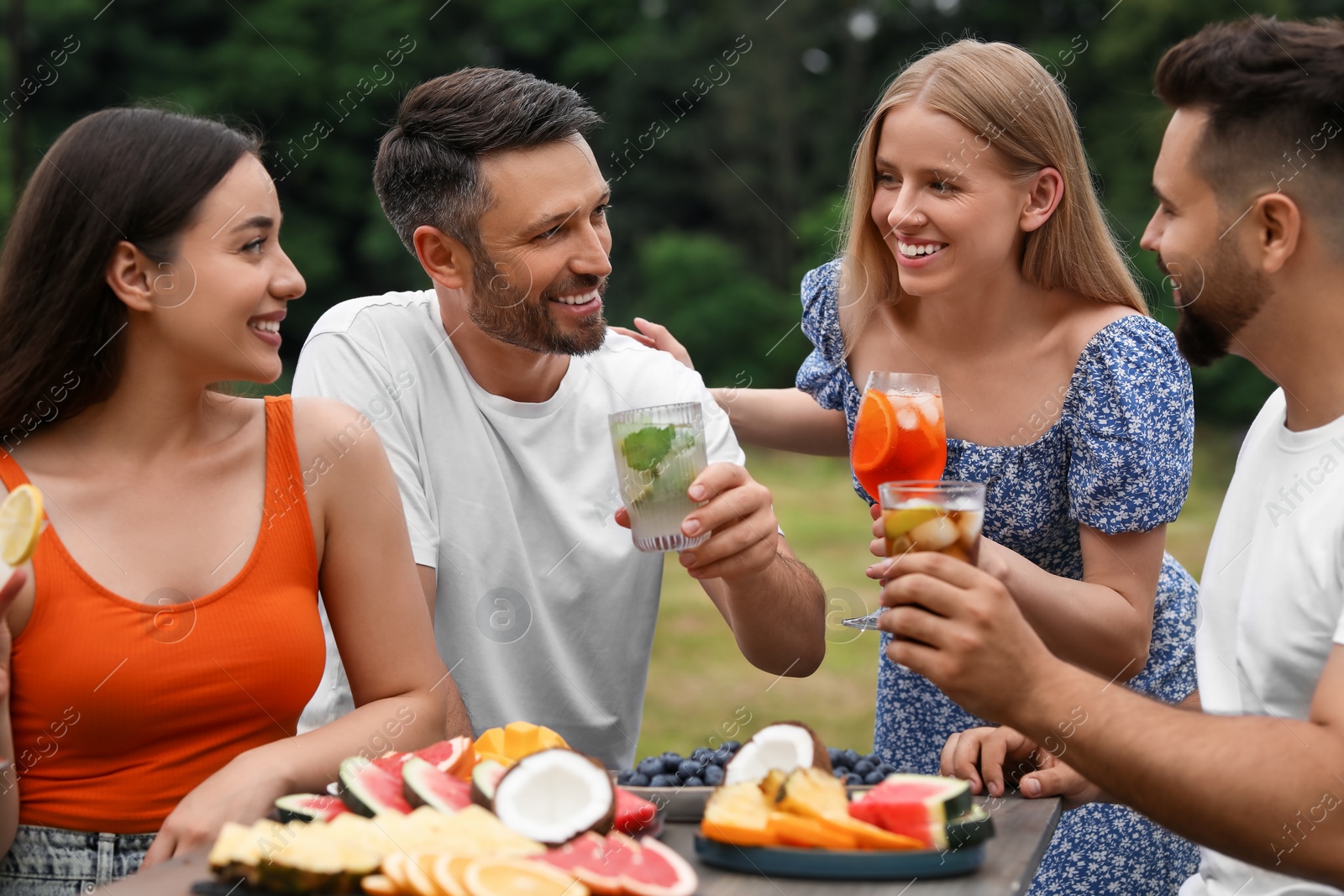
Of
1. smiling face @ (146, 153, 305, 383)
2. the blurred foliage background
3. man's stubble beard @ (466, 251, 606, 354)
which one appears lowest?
man's stubble beard @ (466, 251, 606, 354)

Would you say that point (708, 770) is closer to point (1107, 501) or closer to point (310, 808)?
point (310, 808)

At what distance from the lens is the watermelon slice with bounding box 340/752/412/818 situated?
78.5 inches

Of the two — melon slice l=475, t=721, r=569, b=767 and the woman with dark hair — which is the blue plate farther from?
the woman with dark hair

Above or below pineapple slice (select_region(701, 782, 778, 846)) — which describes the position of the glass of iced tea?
above

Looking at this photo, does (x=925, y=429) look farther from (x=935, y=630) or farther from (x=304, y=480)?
(x=304, y=480)

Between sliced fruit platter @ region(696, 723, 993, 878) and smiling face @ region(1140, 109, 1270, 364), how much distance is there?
3.58 ft

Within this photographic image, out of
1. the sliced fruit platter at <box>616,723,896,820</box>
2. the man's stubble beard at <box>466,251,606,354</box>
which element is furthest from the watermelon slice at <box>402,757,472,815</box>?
the man's stubble beard at <box>466,251,606,354</box>

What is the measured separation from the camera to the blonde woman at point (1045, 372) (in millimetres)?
3045

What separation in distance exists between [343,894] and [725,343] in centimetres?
2575

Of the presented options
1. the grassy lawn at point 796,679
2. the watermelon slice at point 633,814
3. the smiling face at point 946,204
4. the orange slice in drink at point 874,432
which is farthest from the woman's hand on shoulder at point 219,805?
the grassy lawn at point 796,679

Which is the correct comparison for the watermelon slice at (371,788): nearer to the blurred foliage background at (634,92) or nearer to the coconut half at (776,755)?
the coconut half at (776,755)

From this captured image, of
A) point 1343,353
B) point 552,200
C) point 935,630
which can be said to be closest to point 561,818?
point 935,630

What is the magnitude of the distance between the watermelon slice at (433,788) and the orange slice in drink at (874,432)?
3.96ft

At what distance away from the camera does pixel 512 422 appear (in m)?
3.54
